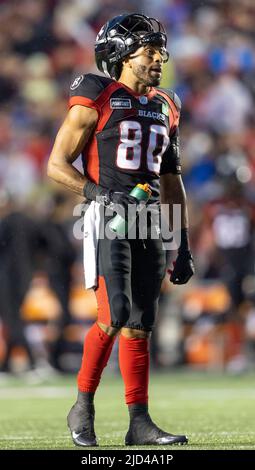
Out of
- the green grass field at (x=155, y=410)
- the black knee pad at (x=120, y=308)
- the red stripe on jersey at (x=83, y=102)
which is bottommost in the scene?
the green grass field at (x=155, y=410)

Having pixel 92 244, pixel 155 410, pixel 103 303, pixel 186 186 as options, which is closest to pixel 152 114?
pixel 92 244

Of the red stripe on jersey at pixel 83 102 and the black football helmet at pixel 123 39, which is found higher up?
the black football helmet at pixel 123 39

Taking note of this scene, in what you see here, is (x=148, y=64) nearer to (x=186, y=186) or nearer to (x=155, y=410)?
(x=155, y=410)

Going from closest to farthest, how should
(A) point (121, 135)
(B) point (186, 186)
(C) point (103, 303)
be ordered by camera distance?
(C) point (103, 303) < (A) point (121, 135) < (B) point (186, 186)

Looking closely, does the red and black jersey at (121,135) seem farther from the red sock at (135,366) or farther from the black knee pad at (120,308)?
the red sock at (135,366)

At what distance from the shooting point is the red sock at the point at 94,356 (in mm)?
4965

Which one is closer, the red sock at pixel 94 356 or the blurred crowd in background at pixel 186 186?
the red sock at pixel 94 356

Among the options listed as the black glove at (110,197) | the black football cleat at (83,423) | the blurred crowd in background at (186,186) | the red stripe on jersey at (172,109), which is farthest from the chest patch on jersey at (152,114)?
the blurred crowd in background at (186,186)

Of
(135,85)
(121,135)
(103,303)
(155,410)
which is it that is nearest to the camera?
(103,303)

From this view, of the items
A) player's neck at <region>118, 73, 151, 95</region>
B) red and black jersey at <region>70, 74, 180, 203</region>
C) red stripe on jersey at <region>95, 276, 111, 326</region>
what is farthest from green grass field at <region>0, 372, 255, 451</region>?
player's neck at <region>118, 73, 151, 95</region>

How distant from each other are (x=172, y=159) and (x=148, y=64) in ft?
1.57

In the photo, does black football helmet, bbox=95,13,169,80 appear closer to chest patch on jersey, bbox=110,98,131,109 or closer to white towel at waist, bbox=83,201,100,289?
chest patch on jersey, bbox=110,98,131,109

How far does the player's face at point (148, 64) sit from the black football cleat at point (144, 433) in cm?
144

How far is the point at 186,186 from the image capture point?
39.3 ft
